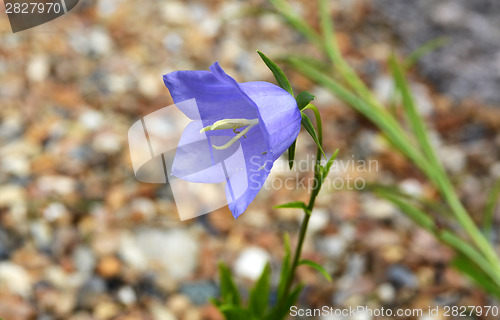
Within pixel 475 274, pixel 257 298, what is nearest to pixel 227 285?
pixel 257 298

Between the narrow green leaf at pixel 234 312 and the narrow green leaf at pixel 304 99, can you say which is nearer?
the narrow green leaf at pixel 304 99

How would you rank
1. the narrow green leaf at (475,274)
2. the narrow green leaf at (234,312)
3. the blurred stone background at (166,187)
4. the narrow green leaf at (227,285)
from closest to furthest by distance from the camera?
the narrow green leaf at (234,312) < the narrow green leaf at (227,285) < the narrow green leaf at (475,274) < the blurred stone background at (166,187)

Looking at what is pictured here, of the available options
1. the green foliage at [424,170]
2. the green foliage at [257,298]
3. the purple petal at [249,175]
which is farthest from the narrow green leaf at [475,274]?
the purple petal at [249,175]

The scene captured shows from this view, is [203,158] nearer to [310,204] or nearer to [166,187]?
[310,204]

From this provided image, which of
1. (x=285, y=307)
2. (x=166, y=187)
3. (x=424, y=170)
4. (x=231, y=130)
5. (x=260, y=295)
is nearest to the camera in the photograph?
(x=231, y=130)

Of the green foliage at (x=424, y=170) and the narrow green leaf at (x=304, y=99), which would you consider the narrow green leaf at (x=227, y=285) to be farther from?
the narrow green leaf at (x=304, y=99)

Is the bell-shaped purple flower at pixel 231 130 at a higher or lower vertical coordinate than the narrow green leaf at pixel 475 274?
higher

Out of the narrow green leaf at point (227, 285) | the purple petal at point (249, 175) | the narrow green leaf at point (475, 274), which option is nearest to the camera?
the purple petal at point (249, 175)
